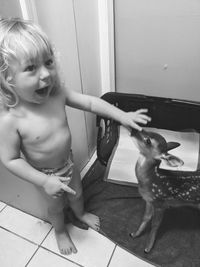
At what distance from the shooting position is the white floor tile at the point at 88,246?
0.83 m

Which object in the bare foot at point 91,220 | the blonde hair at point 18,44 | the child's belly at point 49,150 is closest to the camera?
the blonde hair at point 18,44

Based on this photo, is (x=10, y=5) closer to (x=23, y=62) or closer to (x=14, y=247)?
(x=23, y=62)

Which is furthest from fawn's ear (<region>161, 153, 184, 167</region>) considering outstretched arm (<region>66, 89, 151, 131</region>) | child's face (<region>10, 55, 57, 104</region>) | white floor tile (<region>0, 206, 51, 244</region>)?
white floor tile (<region>0, 206, 51, 244</region>)

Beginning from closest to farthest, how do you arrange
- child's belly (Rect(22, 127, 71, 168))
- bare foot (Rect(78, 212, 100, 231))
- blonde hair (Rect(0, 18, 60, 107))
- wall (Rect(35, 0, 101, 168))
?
blonde hair (Rect(0, 18, 60, 107))
child's belly (Rect(22, 127, 71, 168))
wall (Rect(35, 0, 101, 168))
bare foot (Rect(78, 212, 100, 231))

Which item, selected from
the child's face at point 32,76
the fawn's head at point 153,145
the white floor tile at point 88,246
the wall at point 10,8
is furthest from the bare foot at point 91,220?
the wall at point 10,8

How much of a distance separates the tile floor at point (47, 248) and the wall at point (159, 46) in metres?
0.71

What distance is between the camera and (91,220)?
0.94m

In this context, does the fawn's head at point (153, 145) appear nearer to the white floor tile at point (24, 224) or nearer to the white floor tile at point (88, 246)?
the white floor tile at point (88, 246)

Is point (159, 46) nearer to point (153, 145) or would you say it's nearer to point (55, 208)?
point (153, 145)

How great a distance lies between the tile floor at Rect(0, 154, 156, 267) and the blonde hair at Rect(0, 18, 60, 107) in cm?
63

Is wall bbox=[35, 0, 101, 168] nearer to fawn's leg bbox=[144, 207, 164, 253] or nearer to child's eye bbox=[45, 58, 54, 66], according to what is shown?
child's eye bbox=[45, 58, 54, 66]

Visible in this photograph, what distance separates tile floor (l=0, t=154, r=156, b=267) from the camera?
0.83 meters

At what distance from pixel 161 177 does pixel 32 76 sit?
0.46 m

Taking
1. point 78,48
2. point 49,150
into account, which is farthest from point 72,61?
point 49,150
